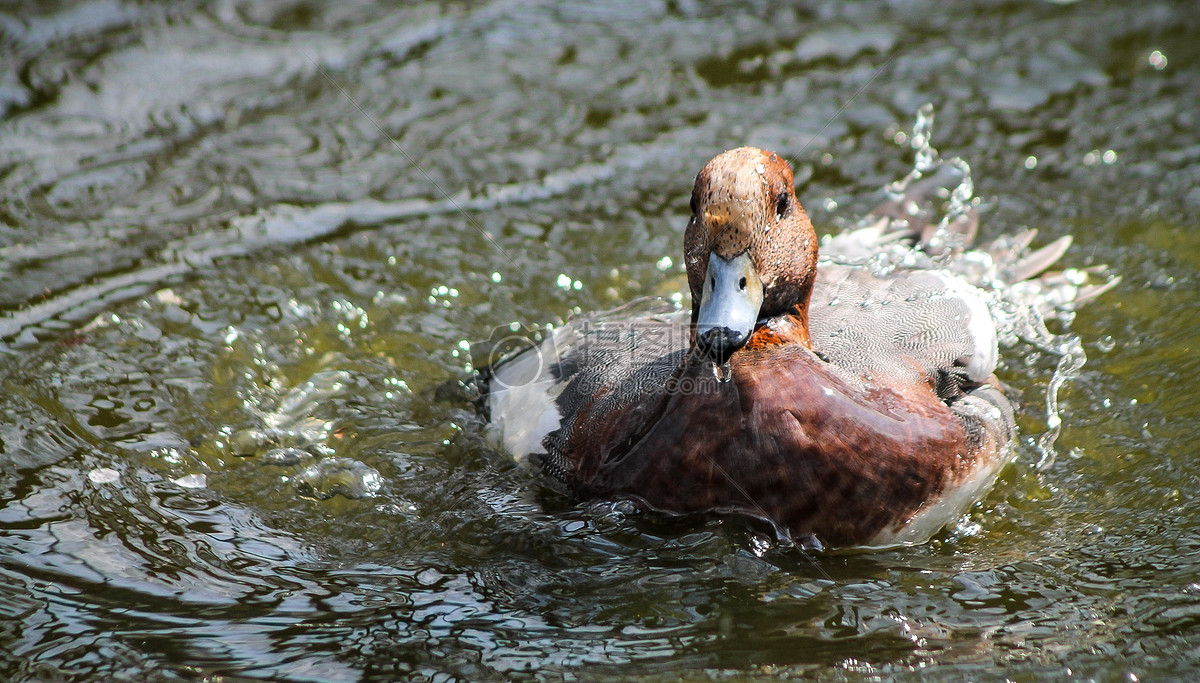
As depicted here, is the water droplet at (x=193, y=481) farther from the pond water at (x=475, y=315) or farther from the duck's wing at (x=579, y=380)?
the duck's wing at (x=579, y=380)

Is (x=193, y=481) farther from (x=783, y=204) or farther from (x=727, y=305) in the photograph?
(x=783, y=204)

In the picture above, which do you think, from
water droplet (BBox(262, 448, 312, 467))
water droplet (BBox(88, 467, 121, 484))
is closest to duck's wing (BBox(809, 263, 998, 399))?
water droplet (BBox(262, 448, 312, 467))

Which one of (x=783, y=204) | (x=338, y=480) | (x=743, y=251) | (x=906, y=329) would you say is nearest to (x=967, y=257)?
(x=906, y=329)

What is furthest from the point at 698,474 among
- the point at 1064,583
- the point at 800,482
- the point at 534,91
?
the point at 534,91

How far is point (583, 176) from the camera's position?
567 centimetres

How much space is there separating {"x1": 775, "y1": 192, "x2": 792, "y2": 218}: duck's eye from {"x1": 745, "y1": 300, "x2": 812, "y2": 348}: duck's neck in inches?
12.2

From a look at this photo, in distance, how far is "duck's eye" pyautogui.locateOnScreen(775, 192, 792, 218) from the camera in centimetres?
315

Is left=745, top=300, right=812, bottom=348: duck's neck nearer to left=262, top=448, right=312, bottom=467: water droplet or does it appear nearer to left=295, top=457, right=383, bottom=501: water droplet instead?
left=295, top=457, right=383, bottom=501: water droplet

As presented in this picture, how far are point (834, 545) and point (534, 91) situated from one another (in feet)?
13.8

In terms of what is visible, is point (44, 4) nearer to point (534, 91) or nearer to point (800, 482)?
point (534, 91)

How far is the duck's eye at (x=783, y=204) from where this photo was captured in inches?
124

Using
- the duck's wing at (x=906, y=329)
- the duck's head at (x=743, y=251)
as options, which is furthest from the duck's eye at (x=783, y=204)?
the duck's wing at (x=906, y=329)

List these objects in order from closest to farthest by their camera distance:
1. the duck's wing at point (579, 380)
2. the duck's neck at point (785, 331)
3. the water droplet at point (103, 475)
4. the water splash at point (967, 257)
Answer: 1. the duck's neck at point (785, 331)
2. the duck's wing at point (579, 380)
3. the water droplet at point (103, 475)
4. the water splash at point (967, 257)

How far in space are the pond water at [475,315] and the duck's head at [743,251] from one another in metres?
0.69
